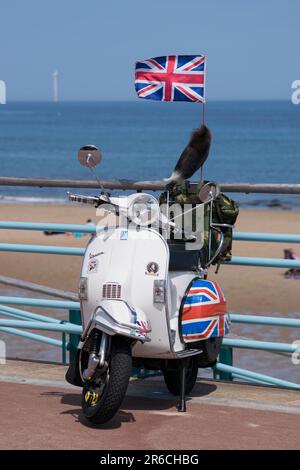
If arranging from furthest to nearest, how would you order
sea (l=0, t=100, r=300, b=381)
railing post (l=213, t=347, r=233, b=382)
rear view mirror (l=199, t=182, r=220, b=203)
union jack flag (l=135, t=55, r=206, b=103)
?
sea (l=0, t=100, r=300, b=381) → railing post (l=213, t=347, r=233, b=382) → union jack flag (l=135, t=55, r=206, b=103) → rear view mirror (l=199, t=182, r=220, b=203)

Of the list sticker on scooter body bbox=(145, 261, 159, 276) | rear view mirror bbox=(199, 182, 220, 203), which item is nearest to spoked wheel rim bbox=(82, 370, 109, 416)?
sticker on scooter body bbox=(145, 261, 159, 276)

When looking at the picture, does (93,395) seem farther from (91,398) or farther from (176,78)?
(176,78)

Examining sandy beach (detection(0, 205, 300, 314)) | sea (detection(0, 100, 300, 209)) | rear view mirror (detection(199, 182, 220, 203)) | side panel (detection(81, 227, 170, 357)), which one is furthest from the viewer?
sea (detection(0, 100, 300, 209))

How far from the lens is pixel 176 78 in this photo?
20.4ft

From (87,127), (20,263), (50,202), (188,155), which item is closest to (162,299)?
(188,155)

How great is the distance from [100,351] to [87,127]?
104 meters

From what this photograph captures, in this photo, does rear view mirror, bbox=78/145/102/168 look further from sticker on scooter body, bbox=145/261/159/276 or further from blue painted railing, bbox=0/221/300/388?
blue painted railing, bbox=0/221/300/388

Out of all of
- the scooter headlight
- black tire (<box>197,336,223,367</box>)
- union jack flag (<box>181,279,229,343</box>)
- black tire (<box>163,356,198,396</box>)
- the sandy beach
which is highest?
the scooter headlight

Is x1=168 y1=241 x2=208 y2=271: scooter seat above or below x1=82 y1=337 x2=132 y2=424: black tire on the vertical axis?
above

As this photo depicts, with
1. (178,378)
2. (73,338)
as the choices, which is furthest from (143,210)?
(73,338)

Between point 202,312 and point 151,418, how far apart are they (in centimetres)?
59

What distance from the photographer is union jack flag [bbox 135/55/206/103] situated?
244 inches

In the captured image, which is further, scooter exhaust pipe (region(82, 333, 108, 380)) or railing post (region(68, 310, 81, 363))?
railing post (region(68, 310, 81, 363))
